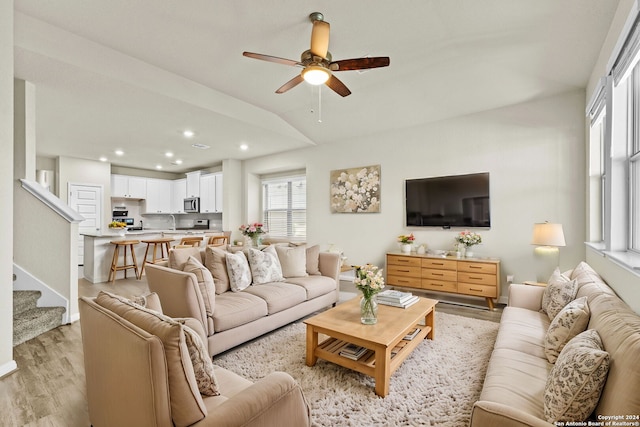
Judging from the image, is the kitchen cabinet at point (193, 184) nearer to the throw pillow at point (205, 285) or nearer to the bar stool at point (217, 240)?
the bar stool at point (217, 240)

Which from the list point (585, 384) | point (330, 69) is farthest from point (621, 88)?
point (585, 384)

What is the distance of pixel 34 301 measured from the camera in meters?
3.34

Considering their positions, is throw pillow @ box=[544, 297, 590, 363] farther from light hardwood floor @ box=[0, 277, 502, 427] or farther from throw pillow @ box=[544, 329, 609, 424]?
light hardwood floor @ box=[0, 277, 502, 427]

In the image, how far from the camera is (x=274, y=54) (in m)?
3.10

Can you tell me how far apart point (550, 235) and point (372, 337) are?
8.60 ft

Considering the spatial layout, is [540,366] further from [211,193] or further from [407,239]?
[211,193]

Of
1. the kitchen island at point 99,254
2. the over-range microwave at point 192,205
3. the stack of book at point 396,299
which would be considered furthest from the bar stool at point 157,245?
the stack of book at point 396,299

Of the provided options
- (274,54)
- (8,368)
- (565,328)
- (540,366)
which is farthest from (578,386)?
(8,368)

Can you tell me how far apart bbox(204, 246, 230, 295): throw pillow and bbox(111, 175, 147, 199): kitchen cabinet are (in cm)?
631

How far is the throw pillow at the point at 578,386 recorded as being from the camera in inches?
46.3

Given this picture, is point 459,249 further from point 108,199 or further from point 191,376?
point 108,199

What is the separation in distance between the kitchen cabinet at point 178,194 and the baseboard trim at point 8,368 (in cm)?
675

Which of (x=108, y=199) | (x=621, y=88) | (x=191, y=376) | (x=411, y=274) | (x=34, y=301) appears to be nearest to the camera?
(x=191, y=376)

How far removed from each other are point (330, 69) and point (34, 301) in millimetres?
4020
